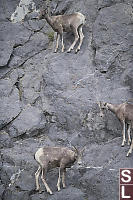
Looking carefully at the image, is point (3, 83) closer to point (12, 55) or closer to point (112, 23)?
point (12, 55)

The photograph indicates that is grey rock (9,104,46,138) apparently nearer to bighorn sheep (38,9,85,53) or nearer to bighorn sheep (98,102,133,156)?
bighorn sheep (98,102,133,156)

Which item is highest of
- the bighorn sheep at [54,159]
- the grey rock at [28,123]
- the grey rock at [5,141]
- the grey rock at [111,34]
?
the grey rock at [111,34]

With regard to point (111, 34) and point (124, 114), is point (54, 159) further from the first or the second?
point (111, 34)

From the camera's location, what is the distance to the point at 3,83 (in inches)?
653

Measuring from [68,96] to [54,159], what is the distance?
9.81ft

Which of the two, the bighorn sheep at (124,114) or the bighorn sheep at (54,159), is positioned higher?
the bighorn sheep at (124,114)

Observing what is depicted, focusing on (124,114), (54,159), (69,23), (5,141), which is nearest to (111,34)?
(69,23)

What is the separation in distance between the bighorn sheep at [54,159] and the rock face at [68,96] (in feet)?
1.57

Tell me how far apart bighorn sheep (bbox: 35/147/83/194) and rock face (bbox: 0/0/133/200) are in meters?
0.48

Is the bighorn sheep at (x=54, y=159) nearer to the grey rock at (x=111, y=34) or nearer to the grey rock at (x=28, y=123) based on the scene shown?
the grey rock at (x=28, y=123)

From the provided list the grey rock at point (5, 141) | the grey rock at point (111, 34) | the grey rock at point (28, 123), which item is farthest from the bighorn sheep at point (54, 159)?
the grey rock at point (111, 34)

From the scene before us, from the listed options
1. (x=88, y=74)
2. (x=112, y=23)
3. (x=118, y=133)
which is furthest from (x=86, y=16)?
(x=118, y=133)

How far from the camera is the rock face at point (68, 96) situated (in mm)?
13594

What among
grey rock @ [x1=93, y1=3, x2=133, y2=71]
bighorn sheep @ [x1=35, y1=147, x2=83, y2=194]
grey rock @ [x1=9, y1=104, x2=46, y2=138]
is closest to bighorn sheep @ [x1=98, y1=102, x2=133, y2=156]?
bighorn sheep @ [x1=35, y1=147, x2=83, y2=194]
